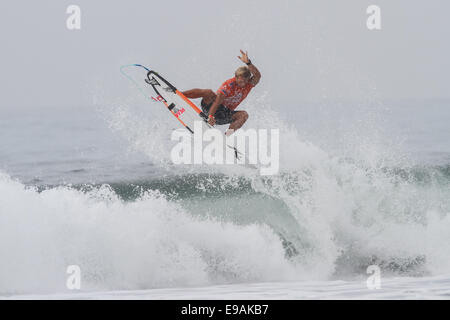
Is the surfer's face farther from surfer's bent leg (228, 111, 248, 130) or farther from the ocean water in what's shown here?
the ocean water

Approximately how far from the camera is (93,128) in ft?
109

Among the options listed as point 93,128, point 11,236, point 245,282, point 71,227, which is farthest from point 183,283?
point 93,128

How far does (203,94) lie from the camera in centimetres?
871

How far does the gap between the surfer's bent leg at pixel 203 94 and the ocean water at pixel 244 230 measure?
Result: 1.13 m

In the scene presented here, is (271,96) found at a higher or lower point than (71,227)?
higher

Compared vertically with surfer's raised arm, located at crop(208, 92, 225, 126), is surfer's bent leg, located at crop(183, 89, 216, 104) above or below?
above

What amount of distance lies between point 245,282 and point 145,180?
755 centimetres

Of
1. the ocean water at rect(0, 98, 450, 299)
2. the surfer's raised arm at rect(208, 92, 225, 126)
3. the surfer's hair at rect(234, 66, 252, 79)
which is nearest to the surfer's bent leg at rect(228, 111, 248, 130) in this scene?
the surfer's raised arm at rect(208, 92, 225, 126)

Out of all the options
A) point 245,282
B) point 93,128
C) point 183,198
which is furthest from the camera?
point 93,128

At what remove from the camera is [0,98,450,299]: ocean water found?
791cm

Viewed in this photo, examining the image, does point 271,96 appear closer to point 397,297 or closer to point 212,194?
point 212,194

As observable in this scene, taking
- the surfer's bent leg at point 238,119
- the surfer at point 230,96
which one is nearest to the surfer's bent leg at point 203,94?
the surfer at point 230,96

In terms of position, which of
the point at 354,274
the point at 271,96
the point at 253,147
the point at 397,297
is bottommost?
the point at 354,274

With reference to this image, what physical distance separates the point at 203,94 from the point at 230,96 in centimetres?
61
